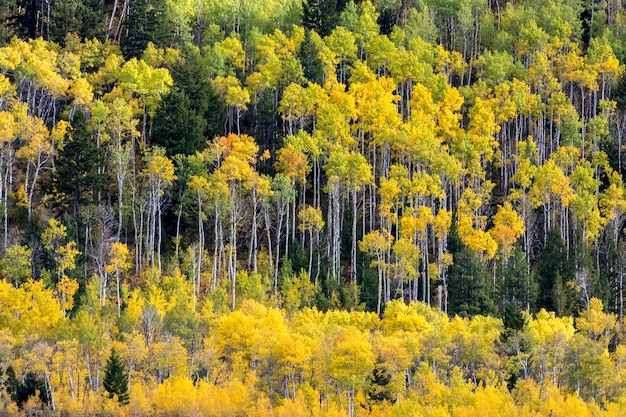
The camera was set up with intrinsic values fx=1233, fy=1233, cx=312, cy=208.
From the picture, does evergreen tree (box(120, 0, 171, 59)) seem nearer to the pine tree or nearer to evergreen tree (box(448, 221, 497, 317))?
evergreen tree (box(448, 221, 497, 317))

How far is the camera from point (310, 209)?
327ft

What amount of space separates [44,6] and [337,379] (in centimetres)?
6110

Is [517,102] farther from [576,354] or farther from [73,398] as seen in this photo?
[73,398]

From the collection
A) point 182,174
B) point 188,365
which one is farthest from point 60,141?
point 188,365

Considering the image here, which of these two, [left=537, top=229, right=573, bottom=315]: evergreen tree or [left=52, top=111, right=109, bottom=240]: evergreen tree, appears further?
[left=52, top=111, right=109, bottom=240]: evergreen tree

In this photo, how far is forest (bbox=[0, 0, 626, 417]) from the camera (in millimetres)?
84438

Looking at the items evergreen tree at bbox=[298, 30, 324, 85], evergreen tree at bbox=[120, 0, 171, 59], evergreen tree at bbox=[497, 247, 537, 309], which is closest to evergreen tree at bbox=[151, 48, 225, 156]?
evergreen tree at bbox=[120, 0, 171, 59]

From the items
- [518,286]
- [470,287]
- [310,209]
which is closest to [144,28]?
[310,209]

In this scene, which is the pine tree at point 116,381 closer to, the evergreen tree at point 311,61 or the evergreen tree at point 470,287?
the evergreen tree at point 470,287

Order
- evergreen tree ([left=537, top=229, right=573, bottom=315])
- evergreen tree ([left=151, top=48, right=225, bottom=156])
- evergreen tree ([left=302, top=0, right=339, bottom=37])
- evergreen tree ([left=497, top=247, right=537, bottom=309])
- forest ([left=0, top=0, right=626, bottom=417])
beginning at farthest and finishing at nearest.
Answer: evergreen tree ([left=302, top=0, right=339, bottom=37]) < evergreen tree ([left=151, top=48, right=225, bottom=156]) < evergreen tree ([left=497, top=247, right=537, bottom=309]) < evergreen tree ([left=537, top=229, right=573, bottom=315]) < forest ([left=0, top=0, right=626, bottom=417])

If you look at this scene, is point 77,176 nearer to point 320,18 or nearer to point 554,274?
point 554,274

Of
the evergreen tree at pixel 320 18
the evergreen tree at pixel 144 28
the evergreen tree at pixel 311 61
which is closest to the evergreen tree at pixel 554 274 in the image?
the evergreen tree at pixel 311 61

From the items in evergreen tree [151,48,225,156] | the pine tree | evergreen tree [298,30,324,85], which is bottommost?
the pine tree

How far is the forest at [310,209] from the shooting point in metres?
84.4
